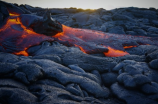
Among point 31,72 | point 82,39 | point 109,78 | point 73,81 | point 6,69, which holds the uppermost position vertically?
point 82,39

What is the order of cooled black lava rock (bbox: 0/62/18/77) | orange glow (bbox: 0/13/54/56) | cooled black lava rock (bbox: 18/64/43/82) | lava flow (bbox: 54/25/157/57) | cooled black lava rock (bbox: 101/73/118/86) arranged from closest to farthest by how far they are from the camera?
cooled black lava rock (bbox: 0/62/18/77) → cooled black lava rock (bbox: 18/64/43/82) → cooled black lava rock (bbox: 101/73/118/86) → orange glow (bbox: 0/13/54/56) → lava flow (bbox: 54/25/157/57)

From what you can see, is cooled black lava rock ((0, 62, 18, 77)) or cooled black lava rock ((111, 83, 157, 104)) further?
cooled black lava rock ((111, 83, 157, 104))

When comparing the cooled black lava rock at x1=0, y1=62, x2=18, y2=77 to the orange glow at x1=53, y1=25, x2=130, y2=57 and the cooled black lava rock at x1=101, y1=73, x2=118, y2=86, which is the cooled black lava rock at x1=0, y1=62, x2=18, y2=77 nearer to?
the cooled black lava rock at x1=101, y1=73, x2=118, y2=86

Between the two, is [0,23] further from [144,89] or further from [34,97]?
[144,89]

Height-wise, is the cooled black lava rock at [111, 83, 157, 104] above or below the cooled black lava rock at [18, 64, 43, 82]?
below

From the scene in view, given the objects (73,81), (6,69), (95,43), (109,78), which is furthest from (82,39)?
(6,69)

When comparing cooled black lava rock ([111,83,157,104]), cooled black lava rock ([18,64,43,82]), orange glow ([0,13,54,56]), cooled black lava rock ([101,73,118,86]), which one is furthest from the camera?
orange glow ([0,13,54,56])

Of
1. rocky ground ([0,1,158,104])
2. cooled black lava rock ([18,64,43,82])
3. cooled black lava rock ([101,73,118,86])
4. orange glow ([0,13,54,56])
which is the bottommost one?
cooled black lava rock ([101,73,118,86])

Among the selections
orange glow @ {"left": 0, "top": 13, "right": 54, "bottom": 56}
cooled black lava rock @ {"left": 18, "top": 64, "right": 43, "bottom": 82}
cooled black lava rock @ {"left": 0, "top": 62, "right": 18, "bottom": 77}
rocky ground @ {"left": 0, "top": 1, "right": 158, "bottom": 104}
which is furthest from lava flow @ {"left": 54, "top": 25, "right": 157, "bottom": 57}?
cooled black lava rock @ {"left": 0, "top": 62, "right": 18, "bottom": 77}

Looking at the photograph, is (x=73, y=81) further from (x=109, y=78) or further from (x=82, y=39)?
(x=82, y=39)

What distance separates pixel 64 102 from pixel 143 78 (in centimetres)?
372

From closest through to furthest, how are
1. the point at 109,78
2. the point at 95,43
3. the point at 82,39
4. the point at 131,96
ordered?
the point at 131,96
the point at 109,78
the point at 95,43
the point at 82,39

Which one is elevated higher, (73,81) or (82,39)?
(82,39)

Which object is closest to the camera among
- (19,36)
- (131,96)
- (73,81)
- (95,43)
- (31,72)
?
(31,72)
